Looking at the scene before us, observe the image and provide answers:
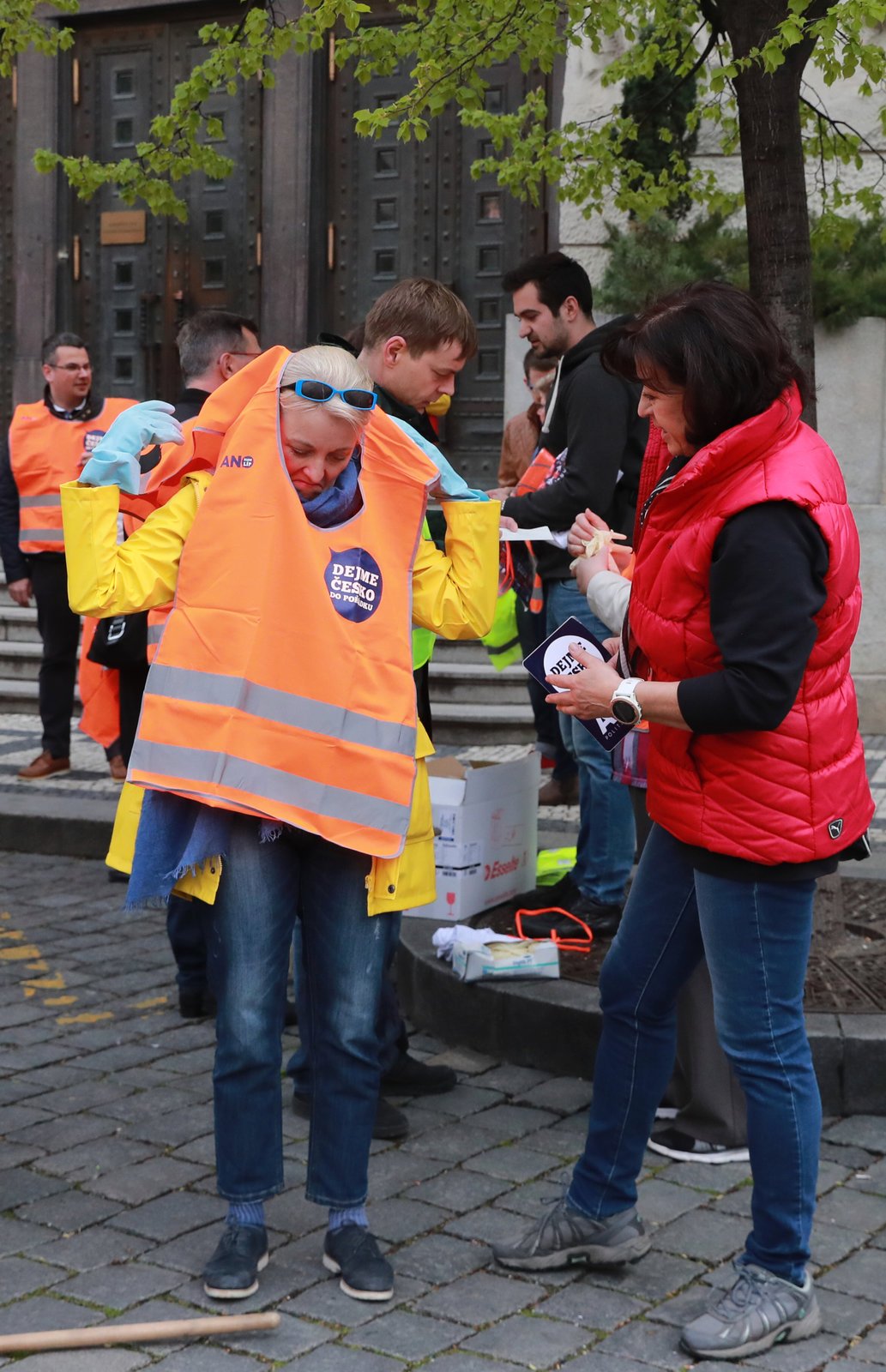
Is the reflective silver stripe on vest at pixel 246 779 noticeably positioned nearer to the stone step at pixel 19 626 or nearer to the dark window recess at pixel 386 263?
the stone step at pixel 19 626

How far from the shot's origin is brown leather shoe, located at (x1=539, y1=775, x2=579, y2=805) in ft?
25.8

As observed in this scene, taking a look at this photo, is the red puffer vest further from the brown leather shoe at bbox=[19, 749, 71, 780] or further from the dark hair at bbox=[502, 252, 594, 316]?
the brown leather shoe at bbox=[19, 749, 71, 780]

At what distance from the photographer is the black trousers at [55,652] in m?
8.54

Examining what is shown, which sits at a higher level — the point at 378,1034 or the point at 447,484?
the point at 447,484

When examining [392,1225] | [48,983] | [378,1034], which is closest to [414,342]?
[378,1034]

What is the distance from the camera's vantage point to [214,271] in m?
13.0

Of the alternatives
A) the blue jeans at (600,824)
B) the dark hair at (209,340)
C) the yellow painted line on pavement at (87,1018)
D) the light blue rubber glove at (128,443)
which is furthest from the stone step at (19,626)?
the light blue rubber glove at (128,443)

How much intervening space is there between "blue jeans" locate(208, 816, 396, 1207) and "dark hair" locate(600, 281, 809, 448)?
1.08 meters

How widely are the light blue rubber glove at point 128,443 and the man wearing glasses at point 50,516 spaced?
17.3 ft

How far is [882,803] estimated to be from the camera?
7.65m

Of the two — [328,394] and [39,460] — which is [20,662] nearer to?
[39,460]

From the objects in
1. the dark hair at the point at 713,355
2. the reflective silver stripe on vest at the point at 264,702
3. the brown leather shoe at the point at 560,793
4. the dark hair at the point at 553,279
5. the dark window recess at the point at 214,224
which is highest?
the dark window recess at the point at 214,224

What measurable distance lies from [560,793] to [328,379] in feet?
15.8

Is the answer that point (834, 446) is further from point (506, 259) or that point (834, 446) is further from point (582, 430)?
point (582, 430)
